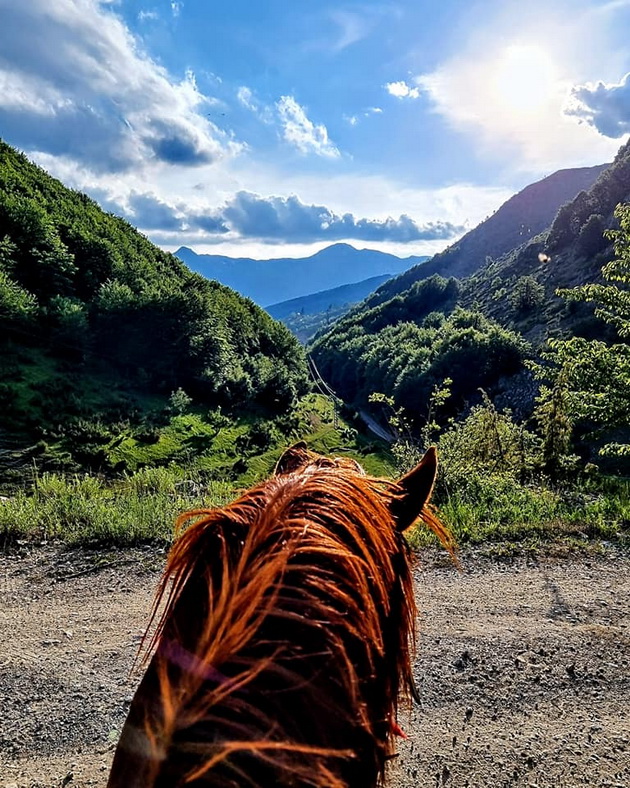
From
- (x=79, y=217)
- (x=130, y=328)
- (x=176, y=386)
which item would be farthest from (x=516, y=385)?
(x=79, y=217)

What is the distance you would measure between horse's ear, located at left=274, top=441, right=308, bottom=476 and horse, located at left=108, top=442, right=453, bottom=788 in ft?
1.01

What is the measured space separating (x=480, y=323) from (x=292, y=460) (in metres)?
86.6

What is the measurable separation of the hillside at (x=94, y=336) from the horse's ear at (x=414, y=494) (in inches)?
Result: 1622

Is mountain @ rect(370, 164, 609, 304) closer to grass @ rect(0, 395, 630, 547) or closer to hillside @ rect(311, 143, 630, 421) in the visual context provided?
hillside @ rect(311, 143, 630, 421)

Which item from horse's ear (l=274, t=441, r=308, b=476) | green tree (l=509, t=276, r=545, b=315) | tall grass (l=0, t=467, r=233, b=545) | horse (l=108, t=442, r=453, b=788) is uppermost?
green tree (l=509, t=276, r=545, b=315)

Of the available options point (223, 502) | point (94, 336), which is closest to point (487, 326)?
point (94, 336)

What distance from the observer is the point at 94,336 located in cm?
5606

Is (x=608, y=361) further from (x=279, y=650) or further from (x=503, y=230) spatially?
(x=503, y=230)

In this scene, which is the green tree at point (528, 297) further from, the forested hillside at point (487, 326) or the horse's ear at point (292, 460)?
the horse's ear at point (292, 460)

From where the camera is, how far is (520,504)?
735 cm

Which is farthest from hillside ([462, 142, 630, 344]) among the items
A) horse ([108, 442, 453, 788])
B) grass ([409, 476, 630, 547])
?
horse ([108, 442, 453, 788])

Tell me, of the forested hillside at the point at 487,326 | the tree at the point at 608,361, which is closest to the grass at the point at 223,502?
the tree at the point at 608,361

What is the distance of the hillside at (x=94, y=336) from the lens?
44.6m

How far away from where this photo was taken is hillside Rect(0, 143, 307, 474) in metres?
44.6
